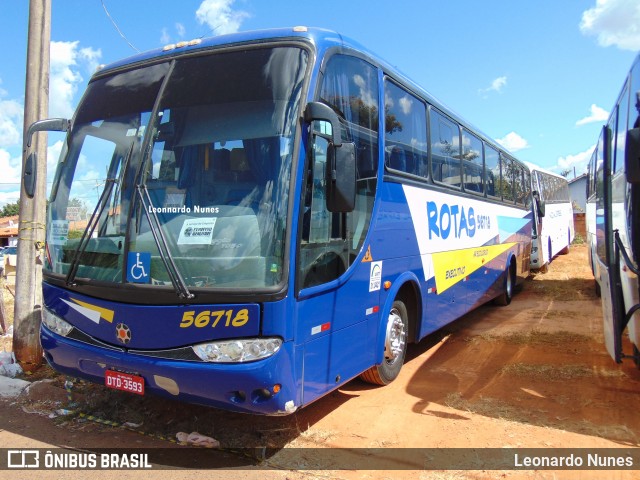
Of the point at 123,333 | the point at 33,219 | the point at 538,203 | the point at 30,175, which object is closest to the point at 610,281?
the point at 123,333

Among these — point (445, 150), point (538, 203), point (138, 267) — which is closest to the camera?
point (138, 267)

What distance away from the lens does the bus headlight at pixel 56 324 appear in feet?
13.9

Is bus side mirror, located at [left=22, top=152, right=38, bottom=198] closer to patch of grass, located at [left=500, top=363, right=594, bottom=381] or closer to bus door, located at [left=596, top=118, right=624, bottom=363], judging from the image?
bus door, located at [left=596, top=118, right=624, bottom=363]

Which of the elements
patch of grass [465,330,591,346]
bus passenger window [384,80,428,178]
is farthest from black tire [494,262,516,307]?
bus passenger window [384,80,428,178]

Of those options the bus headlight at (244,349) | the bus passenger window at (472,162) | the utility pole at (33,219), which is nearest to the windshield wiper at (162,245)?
the bus headlight at (244,349)

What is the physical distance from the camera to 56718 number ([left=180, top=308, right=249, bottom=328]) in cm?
345

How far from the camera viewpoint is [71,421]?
4.76 metres

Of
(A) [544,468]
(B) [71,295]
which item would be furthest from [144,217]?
(A) [544,468]

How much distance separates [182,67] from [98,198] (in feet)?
4.32

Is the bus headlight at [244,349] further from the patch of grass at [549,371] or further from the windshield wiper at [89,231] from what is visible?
the patch of grass at [549,371]

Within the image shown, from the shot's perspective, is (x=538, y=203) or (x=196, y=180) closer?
(x=196, y=180)

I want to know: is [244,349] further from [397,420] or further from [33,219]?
[33,219]

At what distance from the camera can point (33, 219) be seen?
6.23 meters

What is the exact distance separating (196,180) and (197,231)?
1.42 feet
